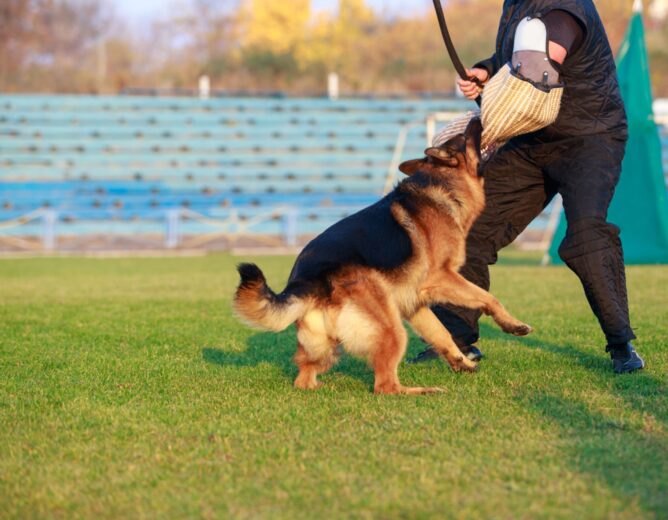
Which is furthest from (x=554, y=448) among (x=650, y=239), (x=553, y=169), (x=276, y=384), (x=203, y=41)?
(x=203, y=41)

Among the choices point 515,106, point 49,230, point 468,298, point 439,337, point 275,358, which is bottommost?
point 49,230

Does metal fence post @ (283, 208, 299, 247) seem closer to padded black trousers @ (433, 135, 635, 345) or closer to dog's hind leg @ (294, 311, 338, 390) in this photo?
padded black trousers @ (433, 135, 635, 345)

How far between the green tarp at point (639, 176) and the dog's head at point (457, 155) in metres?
5.99

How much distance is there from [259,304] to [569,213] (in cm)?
182

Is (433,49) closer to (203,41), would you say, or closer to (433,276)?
(203,41)

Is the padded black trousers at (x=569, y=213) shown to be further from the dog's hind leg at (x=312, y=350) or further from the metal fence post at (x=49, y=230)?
the metal fence post at (x=49, y=230)

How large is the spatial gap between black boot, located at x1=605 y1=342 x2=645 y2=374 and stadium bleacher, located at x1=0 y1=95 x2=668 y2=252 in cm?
1638

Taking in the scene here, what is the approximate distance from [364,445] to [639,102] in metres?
8.94

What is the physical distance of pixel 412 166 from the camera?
4969mm

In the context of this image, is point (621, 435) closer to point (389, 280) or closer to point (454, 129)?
point (389, 280)

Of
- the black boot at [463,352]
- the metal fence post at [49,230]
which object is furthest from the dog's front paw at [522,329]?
the metal fence post at [49,230]

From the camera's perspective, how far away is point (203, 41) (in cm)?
4434

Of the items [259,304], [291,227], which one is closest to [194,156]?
[291,227]

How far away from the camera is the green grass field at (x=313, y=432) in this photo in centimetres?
263
